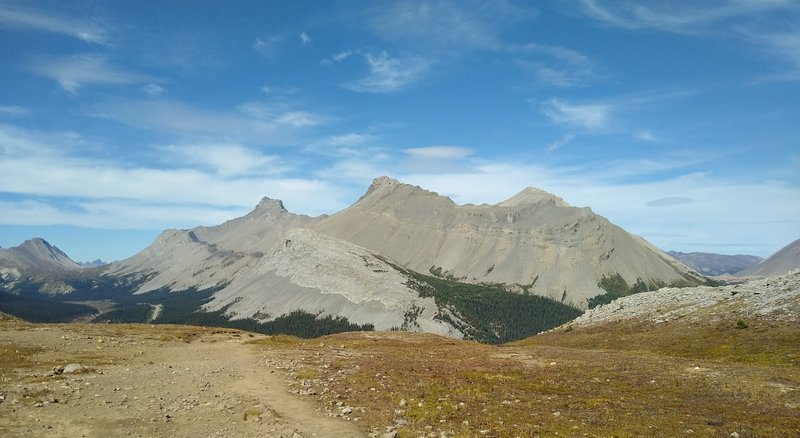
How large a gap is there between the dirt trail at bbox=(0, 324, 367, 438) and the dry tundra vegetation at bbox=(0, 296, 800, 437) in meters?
0.12

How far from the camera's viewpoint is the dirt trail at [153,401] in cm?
2408

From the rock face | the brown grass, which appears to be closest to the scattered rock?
the brown grass

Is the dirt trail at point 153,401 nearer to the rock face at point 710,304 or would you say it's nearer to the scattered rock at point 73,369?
the scattered rock at point 73,369

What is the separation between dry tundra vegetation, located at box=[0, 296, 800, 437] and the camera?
2455 centimetres

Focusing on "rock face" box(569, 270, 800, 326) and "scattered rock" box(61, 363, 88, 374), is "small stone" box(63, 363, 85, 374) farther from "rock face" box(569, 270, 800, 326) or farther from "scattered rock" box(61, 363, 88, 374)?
"rock face" box(569, 270, 800, 326)

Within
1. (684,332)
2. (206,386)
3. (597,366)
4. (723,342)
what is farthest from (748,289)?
(206,386)

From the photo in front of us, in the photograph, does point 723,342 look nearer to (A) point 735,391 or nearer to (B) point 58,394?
(A) point 735,391

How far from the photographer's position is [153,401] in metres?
29.1

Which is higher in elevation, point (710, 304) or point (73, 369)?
point (710, 304)

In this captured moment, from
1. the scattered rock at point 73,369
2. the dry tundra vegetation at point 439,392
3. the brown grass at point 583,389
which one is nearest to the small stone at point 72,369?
the scattered rock at point 73,369

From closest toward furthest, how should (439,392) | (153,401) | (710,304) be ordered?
(153,401) < (439,392) < (710,304)

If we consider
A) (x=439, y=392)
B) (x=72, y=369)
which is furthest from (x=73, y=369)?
(x=439, y=392)

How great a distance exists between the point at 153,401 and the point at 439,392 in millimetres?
18204

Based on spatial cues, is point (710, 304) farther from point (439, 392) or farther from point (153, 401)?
point (153, 401)
